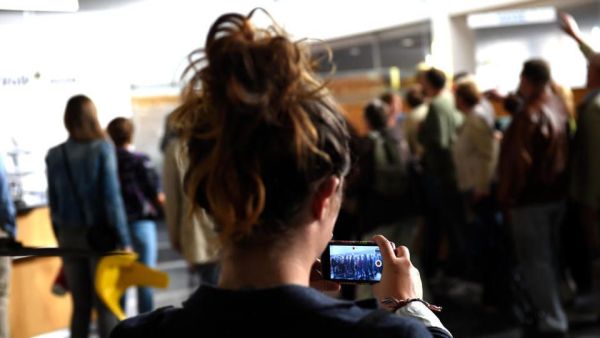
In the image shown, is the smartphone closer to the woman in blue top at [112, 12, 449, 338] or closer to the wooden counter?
the woman in blue top at [112, 12, 449, 338]

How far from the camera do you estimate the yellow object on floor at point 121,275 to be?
113 inches

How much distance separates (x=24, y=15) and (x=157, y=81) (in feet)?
7.36

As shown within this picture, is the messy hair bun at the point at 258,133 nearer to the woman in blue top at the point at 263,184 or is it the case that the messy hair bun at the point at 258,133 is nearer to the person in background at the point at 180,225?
the woman in blue top at the point at 263,184

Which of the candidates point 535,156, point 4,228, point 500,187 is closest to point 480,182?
point 500,187

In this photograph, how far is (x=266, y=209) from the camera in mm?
Result: 1160

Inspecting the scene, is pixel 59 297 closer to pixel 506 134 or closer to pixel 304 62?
pixel 506 134

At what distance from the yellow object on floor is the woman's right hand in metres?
1.58

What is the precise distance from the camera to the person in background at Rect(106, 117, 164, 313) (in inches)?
188

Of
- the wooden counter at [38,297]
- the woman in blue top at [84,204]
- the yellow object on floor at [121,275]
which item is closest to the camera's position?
the yellow object on floor at [121,275]

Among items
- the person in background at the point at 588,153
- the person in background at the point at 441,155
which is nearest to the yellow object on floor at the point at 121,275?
the person in background at the point at 588,153

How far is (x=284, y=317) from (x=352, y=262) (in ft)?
0.91

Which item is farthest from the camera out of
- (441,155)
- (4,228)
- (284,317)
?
(441,155)

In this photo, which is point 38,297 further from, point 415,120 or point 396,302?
point 396,302

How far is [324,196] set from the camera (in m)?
1.19
